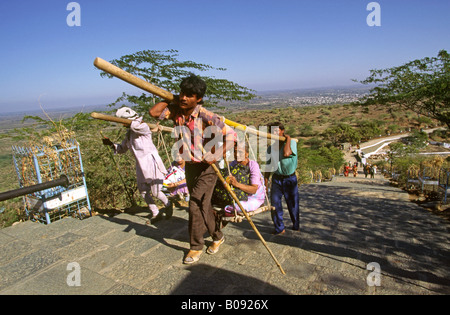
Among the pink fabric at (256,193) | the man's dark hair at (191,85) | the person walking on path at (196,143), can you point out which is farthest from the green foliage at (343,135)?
the man's dark hair at (191,85)

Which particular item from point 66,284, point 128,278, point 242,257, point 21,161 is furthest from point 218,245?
point 21,161

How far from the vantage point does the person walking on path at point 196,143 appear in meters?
2.79

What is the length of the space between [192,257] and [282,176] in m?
1.78

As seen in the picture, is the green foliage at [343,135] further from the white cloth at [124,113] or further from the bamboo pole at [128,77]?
the bamboo pole at [128,77]

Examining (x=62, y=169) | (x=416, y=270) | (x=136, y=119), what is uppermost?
(x=136, y=119)

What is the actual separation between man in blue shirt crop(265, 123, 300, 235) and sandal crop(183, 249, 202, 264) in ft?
4.54

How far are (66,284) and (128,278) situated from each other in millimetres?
582

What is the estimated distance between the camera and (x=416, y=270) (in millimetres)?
3064

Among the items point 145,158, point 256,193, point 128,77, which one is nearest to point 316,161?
point 256,193

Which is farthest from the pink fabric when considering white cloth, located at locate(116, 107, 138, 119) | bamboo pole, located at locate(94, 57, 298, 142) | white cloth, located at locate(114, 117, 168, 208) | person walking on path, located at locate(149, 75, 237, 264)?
white cloth, located at locate(116, 107, 138, 119)

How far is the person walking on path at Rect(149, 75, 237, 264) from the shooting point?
2787mm

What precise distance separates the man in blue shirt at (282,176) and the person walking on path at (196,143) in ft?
3.66

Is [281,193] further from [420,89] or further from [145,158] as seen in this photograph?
[420,89]
